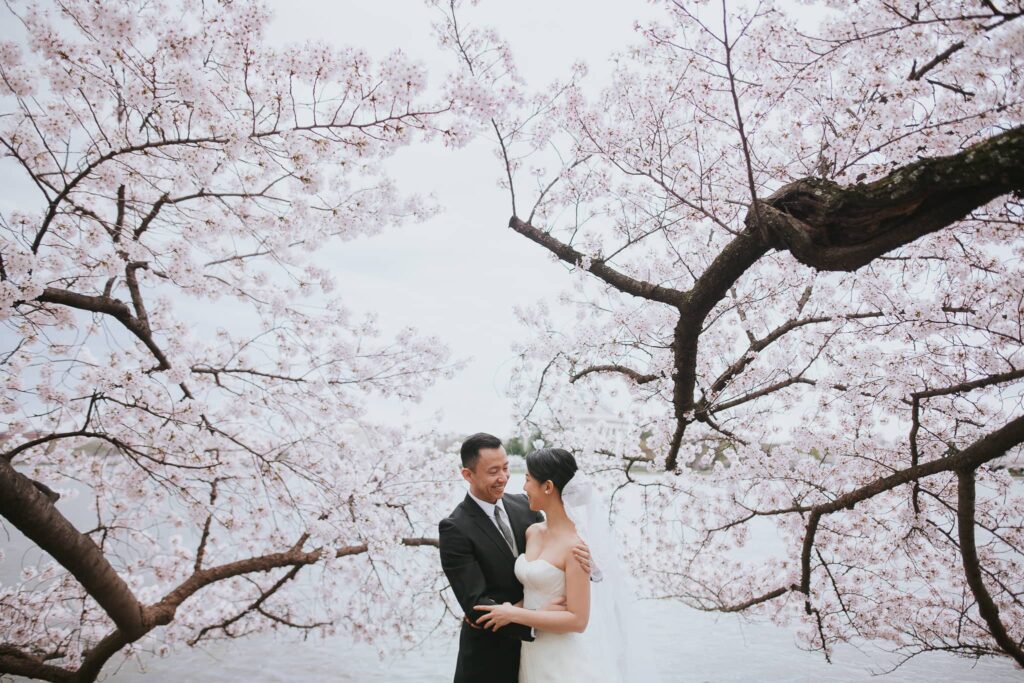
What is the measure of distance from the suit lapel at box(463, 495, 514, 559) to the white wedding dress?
116 millimetres

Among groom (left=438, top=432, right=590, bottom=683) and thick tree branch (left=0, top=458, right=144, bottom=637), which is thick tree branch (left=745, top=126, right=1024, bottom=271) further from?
thick tree branch (left=0, top=458, right=144, bottom=637)

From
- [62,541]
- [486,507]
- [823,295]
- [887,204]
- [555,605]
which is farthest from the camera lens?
[823,295]

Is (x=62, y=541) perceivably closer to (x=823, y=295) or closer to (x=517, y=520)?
(x=517, y=520)

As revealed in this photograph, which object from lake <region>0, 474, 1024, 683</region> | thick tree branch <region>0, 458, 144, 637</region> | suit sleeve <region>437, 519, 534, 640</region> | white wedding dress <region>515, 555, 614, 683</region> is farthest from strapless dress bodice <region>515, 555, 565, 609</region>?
lake <region>0, 474, 1024, 683</region>

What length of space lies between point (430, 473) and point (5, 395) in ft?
11.9

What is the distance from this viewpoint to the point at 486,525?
2256 millimetres

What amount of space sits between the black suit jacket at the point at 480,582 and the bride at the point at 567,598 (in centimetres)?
6

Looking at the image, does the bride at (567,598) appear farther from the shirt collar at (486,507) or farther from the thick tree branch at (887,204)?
the thick tree branch at (887,204)

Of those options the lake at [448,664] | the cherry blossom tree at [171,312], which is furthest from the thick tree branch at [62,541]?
the lake at [448,664]

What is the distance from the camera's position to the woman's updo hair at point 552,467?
222cm

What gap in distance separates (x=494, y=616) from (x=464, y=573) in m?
0.22

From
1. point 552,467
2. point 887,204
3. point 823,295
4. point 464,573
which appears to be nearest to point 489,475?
point 552,467

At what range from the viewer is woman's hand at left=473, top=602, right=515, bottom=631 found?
6.37ft

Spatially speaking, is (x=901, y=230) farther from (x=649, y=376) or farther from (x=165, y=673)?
(x=165, y=673)
